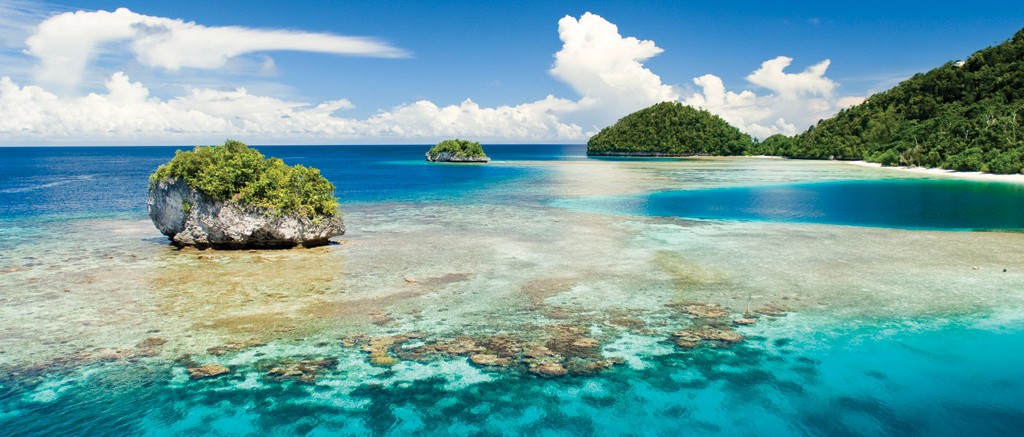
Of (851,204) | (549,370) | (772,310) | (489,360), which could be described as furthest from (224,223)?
(851,204)

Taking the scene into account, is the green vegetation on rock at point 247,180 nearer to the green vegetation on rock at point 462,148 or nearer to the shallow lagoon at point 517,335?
the shallow lagoon at point 517,335

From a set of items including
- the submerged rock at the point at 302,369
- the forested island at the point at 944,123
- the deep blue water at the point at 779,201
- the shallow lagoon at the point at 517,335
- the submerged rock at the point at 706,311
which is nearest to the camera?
the shallow lagoon at the point at 517,335

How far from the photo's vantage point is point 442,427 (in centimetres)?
918

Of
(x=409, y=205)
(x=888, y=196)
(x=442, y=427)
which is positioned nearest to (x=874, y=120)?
(x=888, y=196)

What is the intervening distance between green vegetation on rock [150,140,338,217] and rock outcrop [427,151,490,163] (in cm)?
11101

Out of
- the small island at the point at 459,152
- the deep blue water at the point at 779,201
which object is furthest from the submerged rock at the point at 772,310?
the small island at the point at 459,152

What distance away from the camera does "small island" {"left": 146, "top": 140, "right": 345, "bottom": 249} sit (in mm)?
23156

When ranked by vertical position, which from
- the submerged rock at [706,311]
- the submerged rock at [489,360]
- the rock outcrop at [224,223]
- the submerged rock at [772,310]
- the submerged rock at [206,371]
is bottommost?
the submerged rock at [206,371]

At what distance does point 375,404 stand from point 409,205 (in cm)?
3566

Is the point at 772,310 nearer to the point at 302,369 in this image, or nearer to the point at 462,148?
the point at 302,369

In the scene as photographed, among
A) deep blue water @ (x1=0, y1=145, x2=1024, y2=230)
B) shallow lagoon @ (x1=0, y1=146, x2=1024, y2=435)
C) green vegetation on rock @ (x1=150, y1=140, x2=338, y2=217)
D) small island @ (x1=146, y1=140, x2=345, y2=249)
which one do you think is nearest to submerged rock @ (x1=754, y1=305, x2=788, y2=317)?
shallow lagoon @ (x1=0, y1=146, x2=1024, y2=435)

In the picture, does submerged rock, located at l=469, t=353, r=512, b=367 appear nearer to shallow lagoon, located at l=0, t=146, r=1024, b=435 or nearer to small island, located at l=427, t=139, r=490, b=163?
shallow lagoon, located at l=0, t=146, r=1024, b=435

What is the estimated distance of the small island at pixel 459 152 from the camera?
443 feet

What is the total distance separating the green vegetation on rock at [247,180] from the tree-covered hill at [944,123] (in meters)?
83.2
